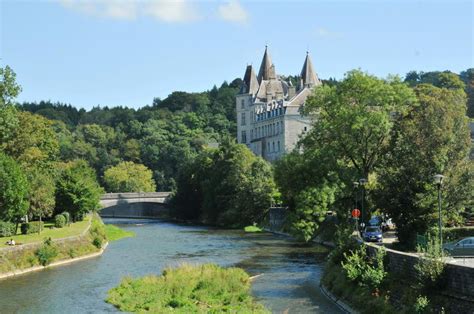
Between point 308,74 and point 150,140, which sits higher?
point 308,74

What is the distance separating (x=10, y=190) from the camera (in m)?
52.3

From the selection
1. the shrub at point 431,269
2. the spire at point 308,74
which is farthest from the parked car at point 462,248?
the spire at point 308,74

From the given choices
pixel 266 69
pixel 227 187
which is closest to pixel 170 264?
pixel 227 187

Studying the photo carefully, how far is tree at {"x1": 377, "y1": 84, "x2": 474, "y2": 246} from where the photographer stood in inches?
1534

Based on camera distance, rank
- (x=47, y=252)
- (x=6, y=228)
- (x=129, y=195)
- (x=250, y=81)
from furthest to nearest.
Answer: (x=250, y=81), (x=129, y=195), (x=6, y=228), (x=47, y=252)

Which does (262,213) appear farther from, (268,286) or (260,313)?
(260,313)

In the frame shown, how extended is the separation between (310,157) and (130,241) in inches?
971

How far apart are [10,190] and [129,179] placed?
94.4 meters

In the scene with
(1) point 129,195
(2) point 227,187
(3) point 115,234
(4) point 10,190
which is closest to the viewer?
(4) point 10,190

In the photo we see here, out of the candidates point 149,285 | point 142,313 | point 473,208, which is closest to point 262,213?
point 473,208

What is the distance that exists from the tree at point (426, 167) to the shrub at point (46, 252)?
24.4 meters

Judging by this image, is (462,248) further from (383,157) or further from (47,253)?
(47,253)

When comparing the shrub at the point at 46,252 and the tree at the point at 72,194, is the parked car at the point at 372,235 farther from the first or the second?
the tree at the point at 72,194

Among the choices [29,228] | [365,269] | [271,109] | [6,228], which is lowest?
[365,269]
